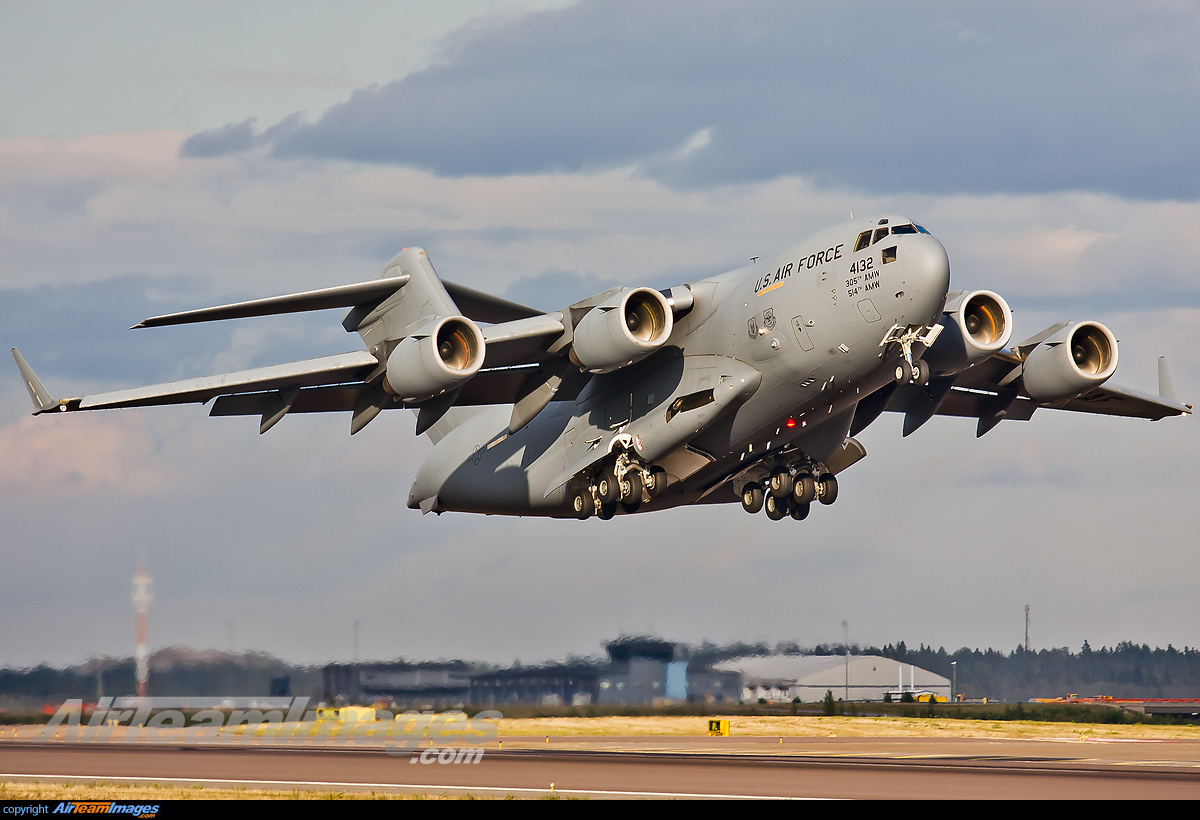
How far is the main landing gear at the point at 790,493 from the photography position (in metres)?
22.0

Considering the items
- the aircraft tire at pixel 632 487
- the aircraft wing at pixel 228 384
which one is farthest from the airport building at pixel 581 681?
the aircraft wing at pixel 228 384

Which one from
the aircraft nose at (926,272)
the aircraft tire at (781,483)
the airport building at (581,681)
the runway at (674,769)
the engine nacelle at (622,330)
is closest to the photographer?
the runway at (674,769)

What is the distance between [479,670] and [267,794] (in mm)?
9310

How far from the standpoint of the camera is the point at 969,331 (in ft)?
66.0

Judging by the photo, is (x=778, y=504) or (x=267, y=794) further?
(x=778, y=504)

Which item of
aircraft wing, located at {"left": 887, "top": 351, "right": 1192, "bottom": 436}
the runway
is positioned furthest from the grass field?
aircraft wing, located at {"left": 887, "top": 351, "right": 1192, "bottom": 436}

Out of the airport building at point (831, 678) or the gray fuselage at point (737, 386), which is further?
the airport building at point (831, 678)

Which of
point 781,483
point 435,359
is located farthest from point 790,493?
point 435,359

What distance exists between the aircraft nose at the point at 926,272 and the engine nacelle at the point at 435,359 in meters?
6.04

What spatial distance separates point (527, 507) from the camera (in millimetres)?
23062

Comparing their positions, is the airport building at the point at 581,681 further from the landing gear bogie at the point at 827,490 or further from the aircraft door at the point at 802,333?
the aircraft door at the point at 802,333

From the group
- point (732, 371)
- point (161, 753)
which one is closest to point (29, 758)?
point (161, 753)

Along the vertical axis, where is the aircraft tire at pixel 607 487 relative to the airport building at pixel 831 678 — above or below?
above
